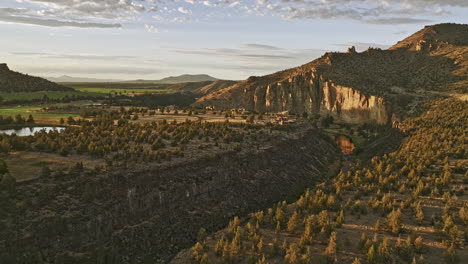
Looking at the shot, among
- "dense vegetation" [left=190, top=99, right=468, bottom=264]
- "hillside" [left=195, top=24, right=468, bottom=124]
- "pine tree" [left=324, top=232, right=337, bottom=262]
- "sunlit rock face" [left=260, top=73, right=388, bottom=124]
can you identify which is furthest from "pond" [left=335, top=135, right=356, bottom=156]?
"pine tree" [left=324, top=232, right=337, bottom=262]

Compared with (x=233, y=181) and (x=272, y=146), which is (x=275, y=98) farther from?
(x=233, y=181)

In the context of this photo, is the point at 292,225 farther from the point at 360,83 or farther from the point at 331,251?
the point at 360,83

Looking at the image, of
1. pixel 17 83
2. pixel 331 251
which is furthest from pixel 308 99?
pixel 17 83

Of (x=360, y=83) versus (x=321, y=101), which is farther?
(x=321, y=101)

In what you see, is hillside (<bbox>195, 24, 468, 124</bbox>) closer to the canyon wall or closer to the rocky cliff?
the canyon wall

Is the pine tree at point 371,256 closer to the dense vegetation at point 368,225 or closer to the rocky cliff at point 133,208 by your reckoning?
the dense vegetation at point 368,225

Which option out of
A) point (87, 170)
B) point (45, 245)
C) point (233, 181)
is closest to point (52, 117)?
point (87, 170)

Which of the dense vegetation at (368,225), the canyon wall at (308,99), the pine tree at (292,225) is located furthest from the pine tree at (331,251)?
the canyon wall at (308,99)
